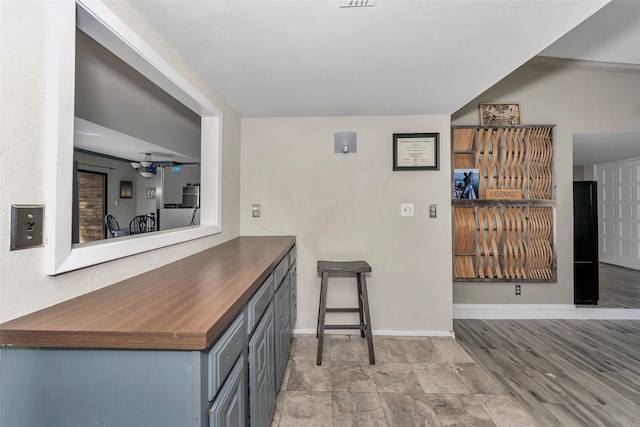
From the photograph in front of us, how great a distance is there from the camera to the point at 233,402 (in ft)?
2.96

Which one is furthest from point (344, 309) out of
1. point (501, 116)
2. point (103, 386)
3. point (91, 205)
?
point (91, 205)

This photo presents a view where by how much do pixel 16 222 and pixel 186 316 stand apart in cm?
56

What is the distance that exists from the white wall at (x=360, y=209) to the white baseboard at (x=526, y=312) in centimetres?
69

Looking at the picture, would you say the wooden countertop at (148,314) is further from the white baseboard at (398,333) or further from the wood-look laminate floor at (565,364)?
the wood-look laminate floor at (565,364)

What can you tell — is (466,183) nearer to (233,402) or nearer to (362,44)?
(362,44)

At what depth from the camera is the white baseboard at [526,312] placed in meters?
3.10

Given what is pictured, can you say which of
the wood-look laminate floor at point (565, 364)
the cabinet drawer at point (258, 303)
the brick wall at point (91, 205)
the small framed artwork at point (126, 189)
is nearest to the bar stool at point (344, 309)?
the cabinet drawer at point (258, 303)

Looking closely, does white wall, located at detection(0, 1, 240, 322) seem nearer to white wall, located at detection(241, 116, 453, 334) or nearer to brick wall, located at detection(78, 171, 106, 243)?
white wall, located at detection(241, 116, 453, 334)

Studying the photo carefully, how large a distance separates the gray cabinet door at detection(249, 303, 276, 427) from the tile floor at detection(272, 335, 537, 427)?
350mm

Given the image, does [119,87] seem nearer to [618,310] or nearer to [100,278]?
[100,278]

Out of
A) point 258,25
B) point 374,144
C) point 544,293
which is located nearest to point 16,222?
point 258,25

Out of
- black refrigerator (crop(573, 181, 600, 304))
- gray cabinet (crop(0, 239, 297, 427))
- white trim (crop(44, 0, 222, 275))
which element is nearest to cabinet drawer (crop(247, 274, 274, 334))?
gray cabinet (crop(0, 239, 297, 427))

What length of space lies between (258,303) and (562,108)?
12.9 feet

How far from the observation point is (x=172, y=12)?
1.23 metres
